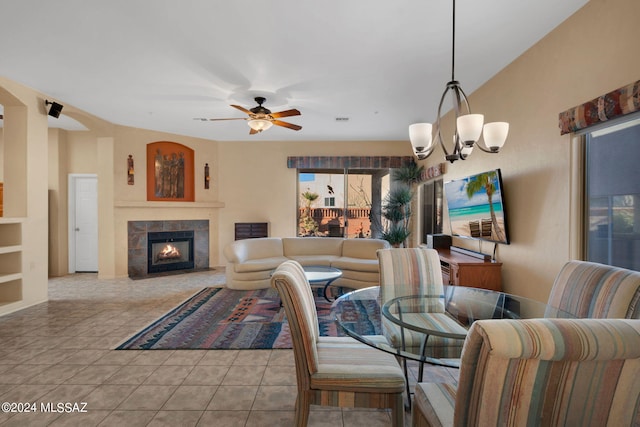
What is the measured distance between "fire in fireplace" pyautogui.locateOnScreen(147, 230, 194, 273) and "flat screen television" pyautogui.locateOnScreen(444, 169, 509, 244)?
5207mm

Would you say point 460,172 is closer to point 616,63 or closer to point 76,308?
point 616,63

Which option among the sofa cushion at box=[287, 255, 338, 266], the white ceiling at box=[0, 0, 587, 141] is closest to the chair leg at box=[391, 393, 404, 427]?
the white ceiling at box=[0, 0, 587, 141]

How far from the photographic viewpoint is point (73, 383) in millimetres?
2318

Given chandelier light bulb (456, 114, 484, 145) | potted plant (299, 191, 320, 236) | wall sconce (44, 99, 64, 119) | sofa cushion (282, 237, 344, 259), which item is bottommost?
sofa cushion (282, 237, 344, 259)

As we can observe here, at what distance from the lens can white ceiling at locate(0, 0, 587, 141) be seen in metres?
2.51

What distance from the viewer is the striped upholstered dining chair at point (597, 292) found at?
1.49 metres

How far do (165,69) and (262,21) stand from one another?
1.51m

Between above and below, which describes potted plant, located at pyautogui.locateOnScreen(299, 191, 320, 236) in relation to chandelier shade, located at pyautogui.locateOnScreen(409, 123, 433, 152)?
below

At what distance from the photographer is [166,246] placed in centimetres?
653

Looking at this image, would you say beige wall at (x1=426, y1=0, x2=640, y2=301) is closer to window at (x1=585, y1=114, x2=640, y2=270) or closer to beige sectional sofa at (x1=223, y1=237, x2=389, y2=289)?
window at (x1=585, y1=114, x2=640, y2=270)

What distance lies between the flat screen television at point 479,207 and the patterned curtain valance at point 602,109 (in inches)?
34.0

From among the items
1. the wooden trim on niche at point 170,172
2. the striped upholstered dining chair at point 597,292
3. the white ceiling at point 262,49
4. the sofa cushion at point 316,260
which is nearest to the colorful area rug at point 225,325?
the sofa cushion at point 316,260

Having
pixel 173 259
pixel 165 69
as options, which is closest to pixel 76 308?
pixel 173 259

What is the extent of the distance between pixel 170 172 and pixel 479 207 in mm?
5756
